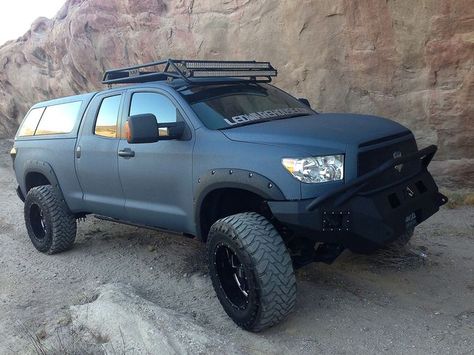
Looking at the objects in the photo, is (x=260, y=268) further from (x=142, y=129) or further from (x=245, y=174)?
(x=142, y=129)

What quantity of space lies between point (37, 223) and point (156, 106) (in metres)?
2.82

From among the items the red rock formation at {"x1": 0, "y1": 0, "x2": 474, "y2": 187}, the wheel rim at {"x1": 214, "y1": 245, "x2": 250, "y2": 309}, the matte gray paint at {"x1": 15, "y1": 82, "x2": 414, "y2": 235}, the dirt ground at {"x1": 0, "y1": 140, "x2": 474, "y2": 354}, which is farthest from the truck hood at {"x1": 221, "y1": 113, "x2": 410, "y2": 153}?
the red rock formation at {"x1": 0, "y1": 0, "x2": 474, "y2": 187}

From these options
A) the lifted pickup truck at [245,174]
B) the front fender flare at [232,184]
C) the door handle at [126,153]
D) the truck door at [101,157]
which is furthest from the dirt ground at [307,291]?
the door handle at [126,153]

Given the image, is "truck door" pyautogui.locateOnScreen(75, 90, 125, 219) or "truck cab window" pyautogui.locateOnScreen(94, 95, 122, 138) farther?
"truck cab window" pyautogui.locateOnScreen(94, 95, 122, 138)

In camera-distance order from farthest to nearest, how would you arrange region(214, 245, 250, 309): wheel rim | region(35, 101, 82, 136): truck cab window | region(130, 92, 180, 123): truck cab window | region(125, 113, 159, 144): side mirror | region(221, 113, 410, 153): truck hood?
1. region(35, 101, 82, 136): truck cab window
2. region(130, 92, 180, 123): truck cab window
3. region(125, 113, 159, 144): side mirror
4. region(214, 245, 250, 309): wheel rim
5. region(221, 113, 410, 153): truck hood

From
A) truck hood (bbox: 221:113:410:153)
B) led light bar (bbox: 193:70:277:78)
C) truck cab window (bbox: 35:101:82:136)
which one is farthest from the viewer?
truck cab window (bbox: 35:101:82:136)

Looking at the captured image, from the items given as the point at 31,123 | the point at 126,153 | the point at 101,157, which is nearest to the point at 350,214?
→ the point at 126,153

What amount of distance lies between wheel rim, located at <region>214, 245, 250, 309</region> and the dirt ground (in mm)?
230

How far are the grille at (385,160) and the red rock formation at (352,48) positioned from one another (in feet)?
13.1

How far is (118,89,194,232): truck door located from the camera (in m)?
4.46

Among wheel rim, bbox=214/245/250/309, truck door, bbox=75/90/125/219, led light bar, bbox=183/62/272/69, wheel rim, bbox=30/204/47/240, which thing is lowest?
wheel rim, bbox=30/204/47/240

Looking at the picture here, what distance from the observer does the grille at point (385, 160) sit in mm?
3734

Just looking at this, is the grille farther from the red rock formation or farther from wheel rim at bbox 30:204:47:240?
wheel rim at bbox 30:204:47:240

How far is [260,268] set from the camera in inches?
143
